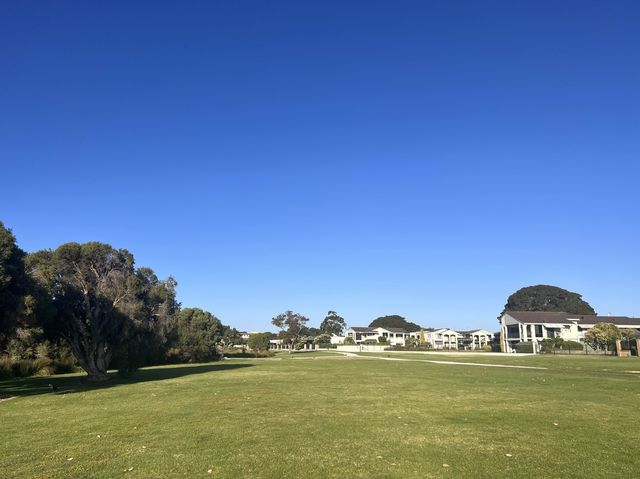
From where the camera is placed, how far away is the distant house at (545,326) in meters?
92.5

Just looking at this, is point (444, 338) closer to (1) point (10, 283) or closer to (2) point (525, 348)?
(2) point (525, 348)

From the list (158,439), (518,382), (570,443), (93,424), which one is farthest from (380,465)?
(518,382)

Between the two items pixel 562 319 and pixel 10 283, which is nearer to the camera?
pixel 10 283

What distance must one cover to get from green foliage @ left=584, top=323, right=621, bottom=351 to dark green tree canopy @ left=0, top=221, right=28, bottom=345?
67.7 m

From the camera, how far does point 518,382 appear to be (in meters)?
22.1

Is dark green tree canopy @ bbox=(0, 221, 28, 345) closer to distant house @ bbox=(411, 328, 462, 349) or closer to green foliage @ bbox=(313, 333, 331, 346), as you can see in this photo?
distant house @ bbox=(411, 328, 462, 349)

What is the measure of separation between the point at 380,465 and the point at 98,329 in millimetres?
25728

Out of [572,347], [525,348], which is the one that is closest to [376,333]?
[525,348]

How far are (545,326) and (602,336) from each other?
84.2ft

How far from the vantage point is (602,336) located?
67562mm

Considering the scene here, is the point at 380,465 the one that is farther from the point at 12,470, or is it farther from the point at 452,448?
the point at 12,470

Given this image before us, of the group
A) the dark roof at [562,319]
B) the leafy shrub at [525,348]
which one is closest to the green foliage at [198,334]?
the leafy shrub at [525,348]

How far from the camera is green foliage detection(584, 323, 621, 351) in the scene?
66.6 meters

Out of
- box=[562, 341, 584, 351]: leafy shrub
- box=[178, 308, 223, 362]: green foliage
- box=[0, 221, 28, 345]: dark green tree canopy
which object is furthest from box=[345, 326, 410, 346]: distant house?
box=[0, 221, 28, 345]: dark green tree canopy
